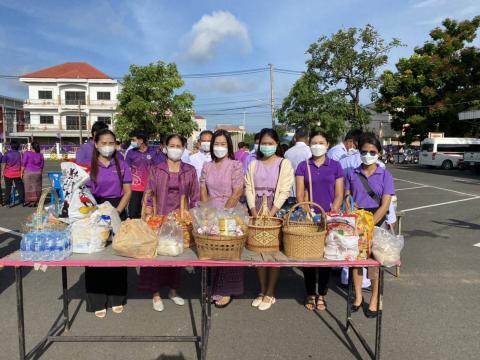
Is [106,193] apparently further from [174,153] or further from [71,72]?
[71,72]

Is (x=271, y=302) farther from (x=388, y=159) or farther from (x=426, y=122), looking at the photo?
(x=388, y=159)

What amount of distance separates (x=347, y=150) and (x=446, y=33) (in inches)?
1315

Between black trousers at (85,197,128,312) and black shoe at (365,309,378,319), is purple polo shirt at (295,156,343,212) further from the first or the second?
black trousers at (85,197,128,312)

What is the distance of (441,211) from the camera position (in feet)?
33.6

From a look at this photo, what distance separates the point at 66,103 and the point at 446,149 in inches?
1767

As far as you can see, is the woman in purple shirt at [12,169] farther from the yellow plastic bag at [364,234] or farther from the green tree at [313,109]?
the green tree at [313,109]

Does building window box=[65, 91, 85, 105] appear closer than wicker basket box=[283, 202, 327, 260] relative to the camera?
No

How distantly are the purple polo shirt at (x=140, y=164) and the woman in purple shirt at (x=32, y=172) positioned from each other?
5.50 meters

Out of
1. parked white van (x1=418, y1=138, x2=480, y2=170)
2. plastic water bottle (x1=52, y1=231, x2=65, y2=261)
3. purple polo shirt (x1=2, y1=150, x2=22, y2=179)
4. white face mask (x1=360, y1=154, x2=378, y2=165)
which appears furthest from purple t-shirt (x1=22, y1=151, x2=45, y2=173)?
parked white van (x1=418, y1=138, x2=480, y2=170)

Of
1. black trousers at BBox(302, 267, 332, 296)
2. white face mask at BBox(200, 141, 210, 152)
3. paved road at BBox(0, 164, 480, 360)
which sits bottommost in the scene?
paved road at BBox(0, 164, 480, 360)

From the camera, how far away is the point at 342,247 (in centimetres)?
289

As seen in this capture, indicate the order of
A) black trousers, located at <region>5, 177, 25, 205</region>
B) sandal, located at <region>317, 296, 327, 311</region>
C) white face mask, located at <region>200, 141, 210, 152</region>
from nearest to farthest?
sandal, located at <region>317, 296, 327, 311</region> < white face mask, located at <region>200, 141, 210, 152</region> < black trousers, located at <region>5, 177, 25, 205</region>

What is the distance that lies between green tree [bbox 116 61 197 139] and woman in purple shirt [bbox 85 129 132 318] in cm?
2384

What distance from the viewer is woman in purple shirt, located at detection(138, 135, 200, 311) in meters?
3.83
